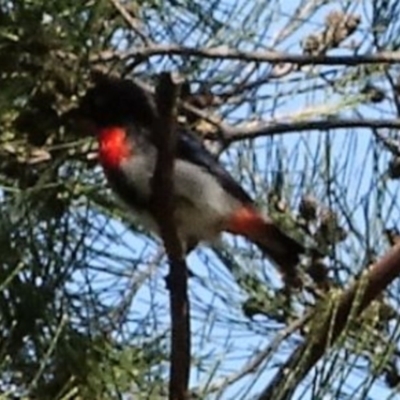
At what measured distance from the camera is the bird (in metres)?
1.51

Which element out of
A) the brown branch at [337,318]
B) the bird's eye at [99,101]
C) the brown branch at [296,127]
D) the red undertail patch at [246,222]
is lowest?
the brown branch at [337,318]

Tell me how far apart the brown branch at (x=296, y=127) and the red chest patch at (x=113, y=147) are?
0.45 ft

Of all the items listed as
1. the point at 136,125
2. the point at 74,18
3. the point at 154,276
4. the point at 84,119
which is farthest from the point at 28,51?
the point at 136,125

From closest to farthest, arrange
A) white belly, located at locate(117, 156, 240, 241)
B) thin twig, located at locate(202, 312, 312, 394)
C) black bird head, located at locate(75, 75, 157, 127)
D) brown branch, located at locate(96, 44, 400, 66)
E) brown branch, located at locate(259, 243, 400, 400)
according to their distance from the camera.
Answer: brown branch, located at locate(259, 243, 400, 400)
thin twig, located at locate(202, 312, 312, 394)
brown branch, located at locate(96, 44, 400, 66)
black bird head, located at locate(75, 75, 157, 127)
white belly, located at locate(117, 156, 240, 241)

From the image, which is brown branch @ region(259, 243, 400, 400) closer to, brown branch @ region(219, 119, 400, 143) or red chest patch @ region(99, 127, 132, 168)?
brown branch @ region(219, 119, 400, 143)

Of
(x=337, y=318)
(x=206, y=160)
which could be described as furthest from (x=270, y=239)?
(x=337, y=318)

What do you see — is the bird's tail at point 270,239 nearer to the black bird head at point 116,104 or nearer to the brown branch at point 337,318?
the black bird head at point 116,104

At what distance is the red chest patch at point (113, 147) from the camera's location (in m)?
1.54

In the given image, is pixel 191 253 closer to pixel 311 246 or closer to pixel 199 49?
pixel 311 246

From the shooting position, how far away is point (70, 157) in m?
1.43

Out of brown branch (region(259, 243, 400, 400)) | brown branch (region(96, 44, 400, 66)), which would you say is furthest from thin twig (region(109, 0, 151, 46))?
brown branch (region(259, 243, 400, 400))

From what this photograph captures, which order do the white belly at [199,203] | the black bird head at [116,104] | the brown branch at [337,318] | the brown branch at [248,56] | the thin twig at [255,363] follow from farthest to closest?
1. the white belly at [199,203]
2. the black bird head at [116,104]
3. the brown branch at [248,56]
4. the thin twig at [255,363]
5. the brown branch at [337,318]

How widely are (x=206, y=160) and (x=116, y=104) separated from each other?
0.10 meters

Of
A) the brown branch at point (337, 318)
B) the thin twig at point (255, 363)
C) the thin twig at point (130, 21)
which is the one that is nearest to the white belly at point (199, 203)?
the thin twig at point (130, 21)
